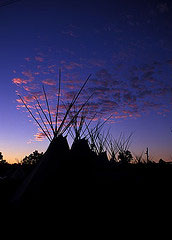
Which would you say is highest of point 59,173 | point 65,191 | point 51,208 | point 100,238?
point 59,173

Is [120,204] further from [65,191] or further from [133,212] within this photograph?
[65,191]

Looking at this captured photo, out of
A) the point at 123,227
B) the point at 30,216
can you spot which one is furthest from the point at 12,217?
the point at 123,227

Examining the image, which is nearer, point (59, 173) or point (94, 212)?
point (94, 212)

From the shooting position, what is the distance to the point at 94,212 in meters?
2.69

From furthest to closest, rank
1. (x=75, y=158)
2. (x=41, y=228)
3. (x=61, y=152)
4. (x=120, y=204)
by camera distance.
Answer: (x=75, y=158)
(x=61, y=152)
(x=120, y=204)
(x=41, y=228)

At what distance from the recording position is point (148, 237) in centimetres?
189

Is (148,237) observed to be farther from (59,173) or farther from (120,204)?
(59,173)

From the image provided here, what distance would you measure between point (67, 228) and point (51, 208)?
74cm

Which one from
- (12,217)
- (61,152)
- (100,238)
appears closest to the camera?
(100,238)

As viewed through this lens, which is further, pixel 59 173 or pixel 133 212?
pixel 59 173

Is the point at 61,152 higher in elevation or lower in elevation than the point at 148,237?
higher

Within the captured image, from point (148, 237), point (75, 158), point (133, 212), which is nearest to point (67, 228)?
point (148, 237)

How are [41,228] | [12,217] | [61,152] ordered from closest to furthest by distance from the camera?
1. [41,228]
2. [12,217]
3. [61,152]

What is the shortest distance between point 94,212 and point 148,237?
3.46ft
